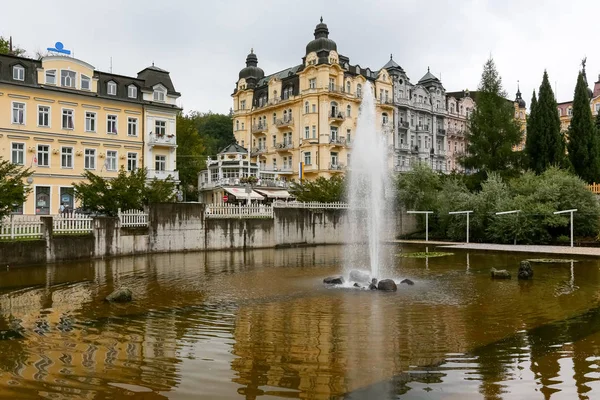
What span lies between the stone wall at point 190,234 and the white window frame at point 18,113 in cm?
1760

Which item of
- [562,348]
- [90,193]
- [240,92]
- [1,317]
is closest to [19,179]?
[90,193]

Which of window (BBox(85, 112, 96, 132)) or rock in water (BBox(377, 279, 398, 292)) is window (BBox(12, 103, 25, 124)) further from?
rock in water (BBox(377, 279, 398, 292))

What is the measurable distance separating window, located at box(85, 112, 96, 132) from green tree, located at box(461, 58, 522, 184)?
32.1m

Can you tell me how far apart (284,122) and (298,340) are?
51380 millimetres

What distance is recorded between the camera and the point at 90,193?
26797 millimetres

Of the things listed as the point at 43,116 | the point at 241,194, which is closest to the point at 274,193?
the point at 241,194

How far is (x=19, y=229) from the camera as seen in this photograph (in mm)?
22562

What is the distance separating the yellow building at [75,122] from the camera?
1471 inches

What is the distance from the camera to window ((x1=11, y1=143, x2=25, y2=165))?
122 feet

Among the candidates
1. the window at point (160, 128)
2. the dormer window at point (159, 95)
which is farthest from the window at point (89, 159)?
the dormer window at point (159, 95)

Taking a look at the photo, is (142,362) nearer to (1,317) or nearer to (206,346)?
(206,346)

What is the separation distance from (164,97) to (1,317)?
36047mm

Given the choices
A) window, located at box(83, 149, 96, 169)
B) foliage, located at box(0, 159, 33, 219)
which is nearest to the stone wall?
foliage, located at box(0, 159, 33, 219)

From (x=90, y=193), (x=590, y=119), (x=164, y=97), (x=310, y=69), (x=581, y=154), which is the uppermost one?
(x=310, y=69)
